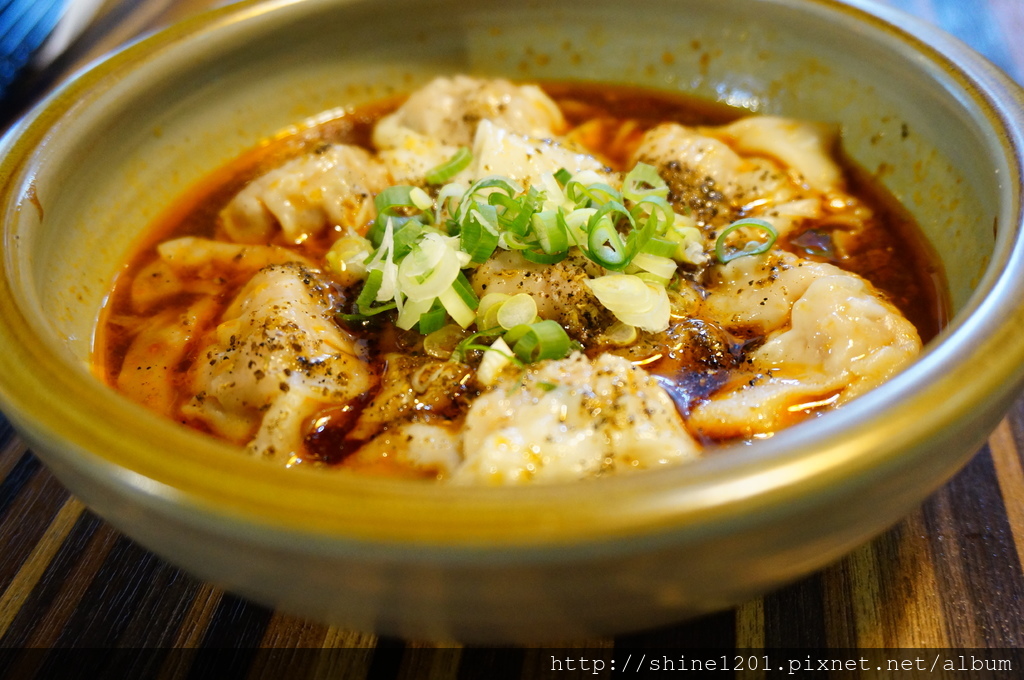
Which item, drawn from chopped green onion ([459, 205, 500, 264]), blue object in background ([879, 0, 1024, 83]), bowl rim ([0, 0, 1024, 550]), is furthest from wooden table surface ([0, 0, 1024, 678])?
blue object in background ([879, 0, 1024, 83])

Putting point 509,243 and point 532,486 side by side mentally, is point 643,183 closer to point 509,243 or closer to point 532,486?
point 509,243

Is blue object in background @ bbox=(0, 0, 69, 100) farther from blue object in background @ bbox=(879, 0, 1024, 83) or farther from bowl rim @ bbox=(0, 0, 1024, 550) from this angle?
blue object in background @ bbox=(879, 0, 1024, 83)

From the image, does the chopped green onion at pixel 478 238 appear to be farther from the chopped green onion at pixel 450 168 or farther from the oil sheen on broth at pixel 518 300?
the chopped green onion at pixel 450 168

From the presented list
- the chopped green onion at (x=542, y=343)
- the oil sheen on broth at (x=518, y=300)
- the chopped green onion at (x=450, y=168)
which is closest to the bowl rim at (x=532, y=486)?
the oil sheen on broth at (x=518, y=300)

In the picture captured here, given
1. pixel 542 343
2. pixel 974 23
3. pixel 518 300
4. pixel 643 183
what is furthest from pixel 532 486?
pixel 974 23

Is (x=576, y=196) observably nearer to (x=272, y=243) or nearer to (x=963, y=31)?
(x=272, y=243)
